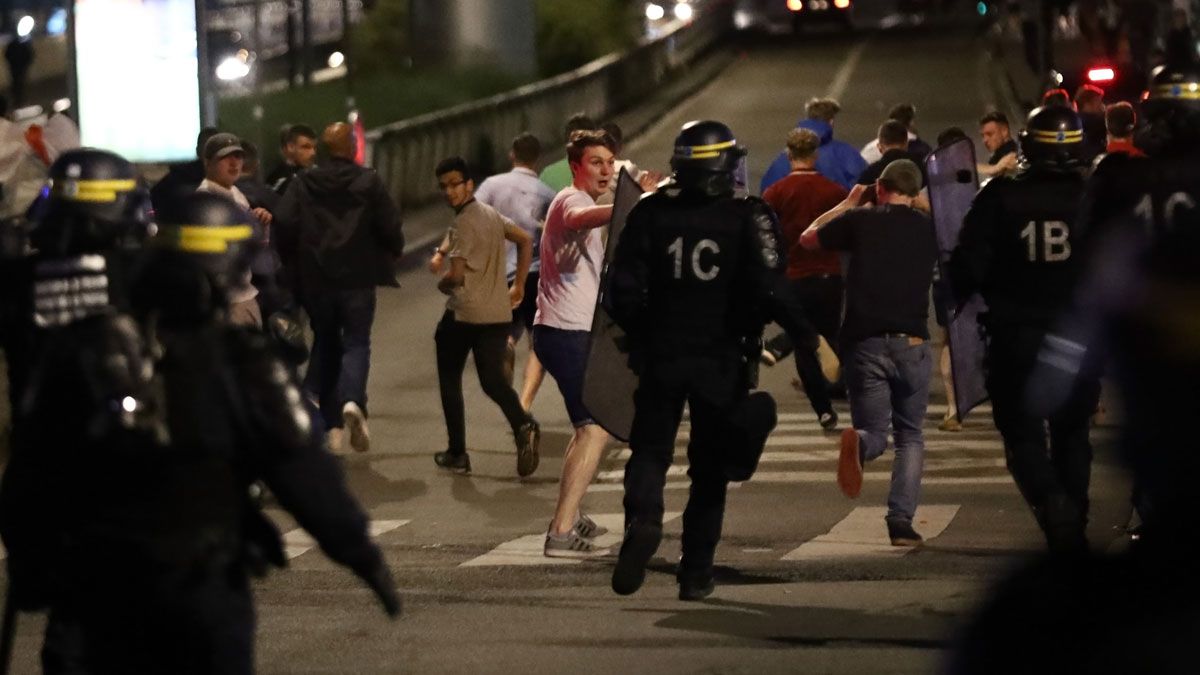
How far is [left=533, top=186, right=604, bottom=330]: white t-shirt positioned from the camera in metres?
10.8

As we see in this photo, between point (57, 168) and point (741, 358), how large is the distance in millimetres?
3185

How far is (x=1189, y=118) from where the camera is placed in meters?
8.78

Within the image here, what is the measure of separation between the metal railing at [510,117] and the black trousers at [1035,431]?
764 inches

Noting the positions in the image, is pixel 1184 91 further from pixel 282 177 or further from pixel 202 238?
pixel 282 177

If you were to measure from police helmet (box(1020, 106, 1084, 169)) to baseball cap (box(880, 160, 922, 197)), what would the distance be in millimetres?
1441

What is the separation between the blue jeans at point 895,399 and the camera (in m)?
10.4

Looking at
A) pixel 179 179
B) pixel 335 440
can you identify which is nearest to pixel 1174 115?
pixel 335 440

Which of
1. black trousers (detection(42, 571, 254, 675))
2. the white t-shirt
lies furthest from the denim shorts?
black trousers (detection(42, 571, 254, 675))

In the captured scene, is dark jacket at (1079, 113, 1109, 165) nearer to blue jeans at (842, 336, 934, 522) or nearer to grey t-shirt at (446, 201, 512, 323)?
grey t-shirt at (446, 201, 512, 323)

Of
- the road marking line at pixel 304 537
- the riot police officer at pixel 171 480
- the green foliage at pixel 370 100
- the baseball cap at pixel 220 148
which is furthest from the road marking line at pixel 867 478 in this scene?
the green foliage at pixel 370 100

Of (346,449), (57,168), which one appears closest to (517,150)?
(346,449)

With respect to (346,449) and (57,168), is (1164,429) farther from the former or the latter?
(346,449)

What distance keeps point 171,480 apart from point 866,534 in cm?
644

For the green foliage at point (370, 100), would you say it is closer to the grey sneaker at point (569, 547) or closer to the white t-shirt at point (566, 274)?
the white t-shirt at point (566, 274)
